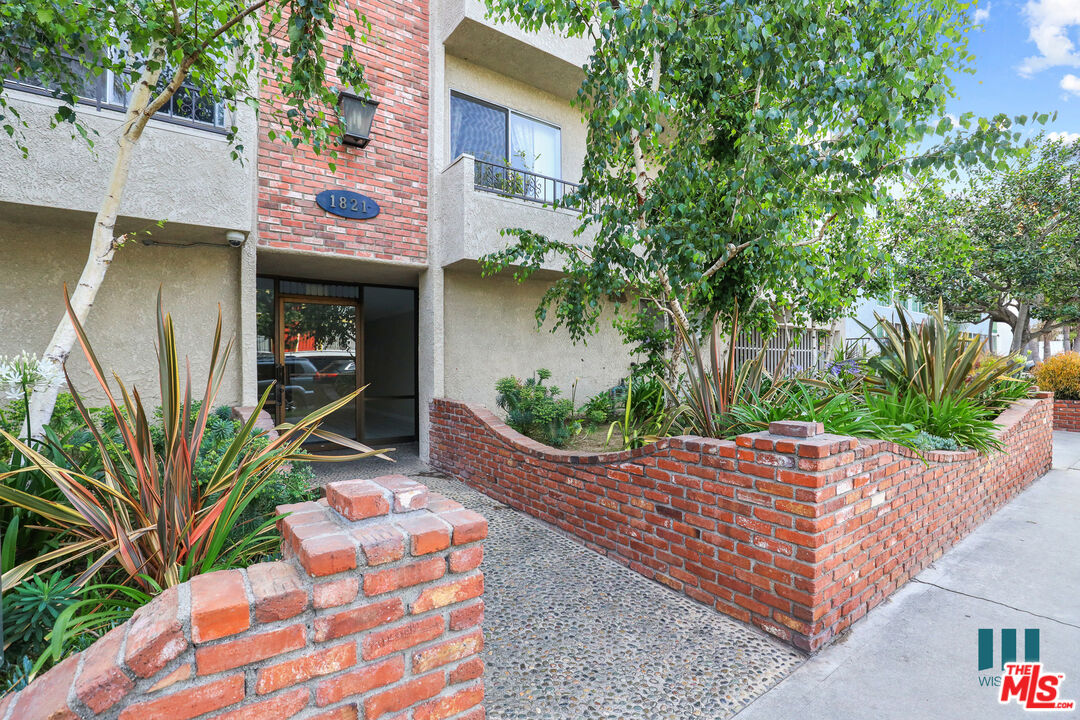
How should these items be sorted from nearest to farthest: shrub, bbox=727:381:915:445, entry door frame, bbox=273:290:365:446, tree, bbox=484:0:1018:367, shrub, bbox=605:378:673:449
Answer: shrub, bbox=727:381:915:445
tree, bbox=484:0:1018:367
shrub, bbox=605:378:673:449
entry door frame, bbox=273:290:365:446

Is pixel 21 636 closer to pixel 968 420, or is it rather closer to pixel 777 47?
pixel 777 47

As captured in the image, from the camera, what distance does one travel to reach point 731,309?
17.4 feet

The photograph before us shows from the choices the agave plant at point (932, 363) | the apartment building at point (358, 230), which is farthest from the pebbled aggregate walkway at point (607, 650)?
the apartment building at point (358, 230)

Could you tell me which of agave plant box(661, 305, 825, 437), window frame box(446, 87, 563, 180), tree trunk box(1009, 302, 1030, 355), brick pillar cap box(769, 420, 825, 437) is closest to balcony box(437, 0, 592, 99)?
window frame box(446, 87, 563, 180)

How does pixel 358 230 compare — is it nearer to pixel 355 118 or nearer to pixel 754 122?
pixel 355 118

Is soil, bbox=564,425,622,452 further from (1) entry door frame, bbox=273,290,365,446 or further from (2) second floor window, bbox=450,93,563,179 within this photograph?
(2) second floor window, bbox=450,93,563,179

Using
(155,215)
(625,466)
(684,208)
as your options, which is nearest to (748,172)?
(684,208)

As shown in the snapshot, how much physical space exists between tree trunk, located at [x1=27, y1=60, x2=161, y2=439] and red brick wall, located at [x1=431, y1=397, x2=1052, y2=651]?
10.7 feet

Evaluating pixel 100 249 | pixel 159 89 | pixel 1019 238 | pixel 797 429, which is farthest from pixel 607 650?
pixel 1019 238

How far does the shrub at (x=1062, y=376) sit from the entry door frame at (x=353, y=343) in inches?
483

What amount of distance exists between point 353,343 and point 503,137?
3.72 m

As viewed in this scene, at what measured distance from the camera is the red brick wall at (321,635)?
3.70 ft

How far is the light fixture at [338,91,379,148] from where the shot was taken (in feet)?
18.1

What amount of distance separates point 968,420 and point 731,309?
87.1 inches
